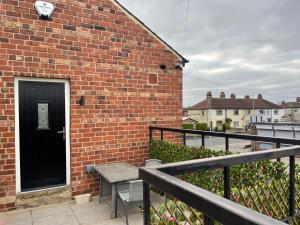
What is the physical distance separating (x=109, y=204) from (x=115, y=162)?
965mm

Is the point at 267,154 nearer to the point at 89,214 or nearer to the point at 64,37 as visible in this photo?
the point at 89,214

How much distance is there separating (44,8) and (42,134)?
2.28 metres

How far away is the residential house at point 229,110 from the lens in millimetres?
50312

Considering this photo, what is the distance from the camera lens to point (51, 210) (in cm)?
443

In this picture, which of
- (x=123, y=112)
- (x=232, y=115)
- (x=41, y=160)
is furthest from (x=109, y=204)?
(x=232, y=115)

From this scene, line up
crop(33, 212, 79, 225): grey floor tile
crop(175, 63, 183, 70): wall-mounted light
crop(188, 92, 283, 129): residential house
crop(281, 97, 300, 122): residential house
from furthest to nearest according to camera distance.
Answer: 1. crop(281, 97, 300, 122): residential house
2. crop(188, 92, 283, 129): residential house
3. crop(175, 63, 183, 70): wall-mounted light
4. crop(33, 212, 79, 225): grey floor tile

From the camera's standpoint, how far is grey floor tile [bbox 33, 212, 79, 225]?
390 cm

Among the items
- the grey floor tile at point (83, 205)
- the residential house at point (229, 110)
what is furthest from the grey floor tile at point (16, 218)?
the residential house at point (229, 110)

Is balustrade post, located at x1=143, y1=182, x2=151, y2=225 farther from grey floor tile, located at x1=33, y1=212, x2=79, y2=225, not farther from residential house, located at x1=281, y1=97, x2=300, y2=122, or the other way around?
residential house, located at x1=281, y1=97, x2=300, y2=122

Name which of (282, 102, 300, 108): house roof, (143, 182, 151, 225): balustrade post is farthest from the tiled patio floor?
(282, 102, 300, 108): house roof

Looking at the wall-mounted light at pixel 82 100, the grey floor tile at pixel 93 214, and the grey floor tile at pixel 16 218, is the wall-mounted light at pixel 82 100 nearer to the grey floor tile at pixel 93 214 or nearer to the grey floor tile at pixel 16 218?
the grey floor tile at pixel 93 214

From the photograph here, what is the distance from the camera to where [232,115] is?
173 ft

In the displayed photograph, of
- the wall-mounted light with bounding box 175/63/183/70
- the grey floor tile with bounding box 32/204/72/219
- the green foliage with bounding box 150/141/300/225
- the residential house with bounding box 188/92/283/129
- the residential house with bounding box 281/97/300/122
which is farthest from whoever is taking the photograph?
the residential house with bounding box 281/97/300/122

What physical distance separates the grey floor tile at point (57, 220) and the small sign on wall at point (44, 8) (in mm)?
3458
